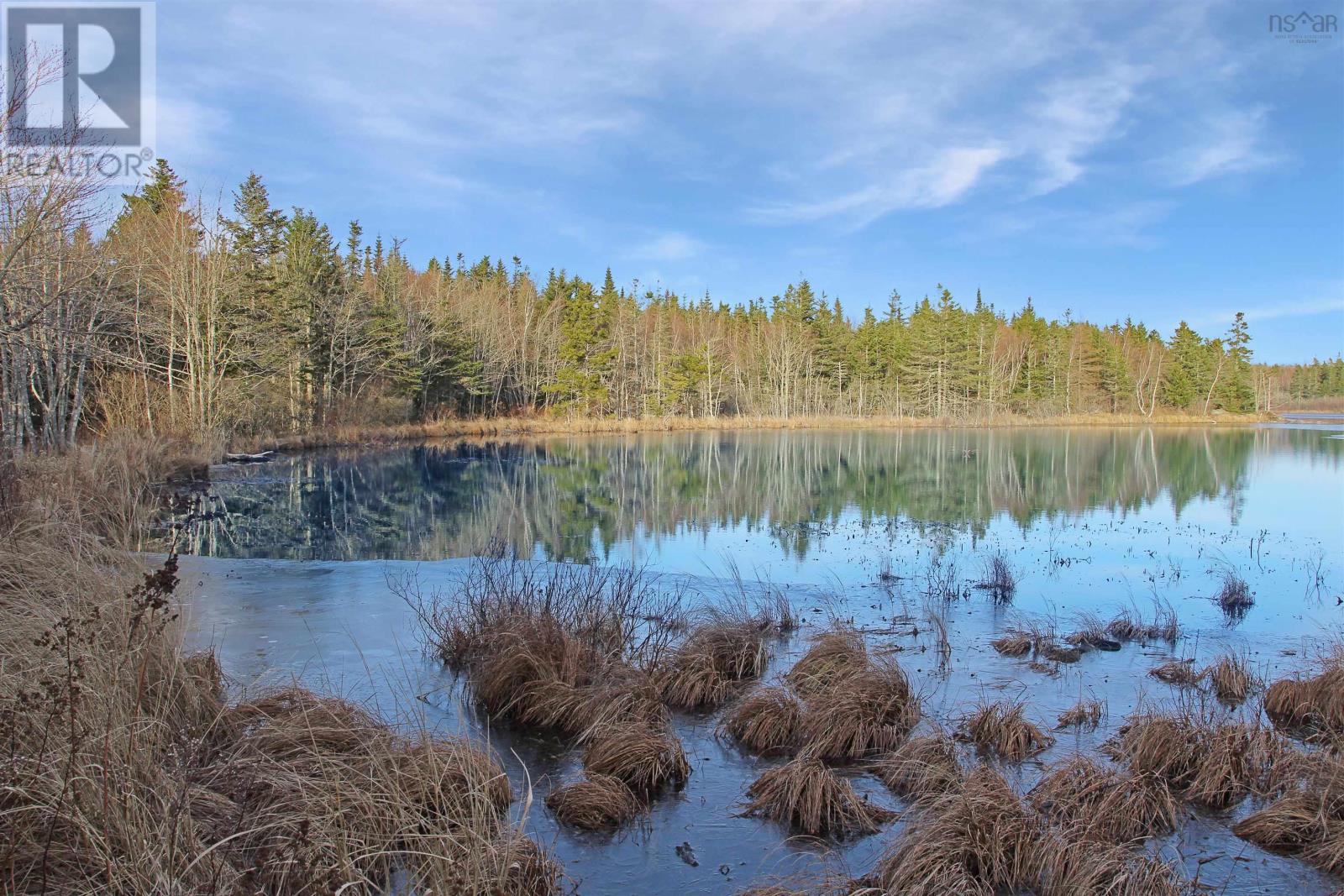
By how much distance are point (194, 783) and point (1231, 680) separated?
26.8 feet

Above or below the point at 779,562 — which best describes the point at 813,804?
below

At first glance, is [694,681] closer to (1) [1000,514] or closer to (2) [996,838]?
(2) [996,838]

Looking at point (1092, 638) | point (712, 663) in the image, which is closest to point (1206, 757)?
point (1092, 638)

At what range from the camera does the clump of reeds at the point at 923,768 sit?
17.3ft

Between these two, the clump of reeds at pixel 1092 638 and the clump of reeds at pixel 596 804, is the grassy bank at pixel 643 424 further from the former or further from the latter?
the clump of reeds at pixel 596 804

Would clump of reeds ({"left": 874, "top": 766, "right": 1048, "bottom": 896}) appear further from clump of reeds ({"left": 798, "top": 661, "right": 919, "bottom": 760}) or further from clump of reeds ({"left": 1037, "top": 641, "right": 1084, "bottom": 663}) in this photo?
clump of reeds ({"left": 1037, "top": 641, "right": 1084, "bottom": 663})

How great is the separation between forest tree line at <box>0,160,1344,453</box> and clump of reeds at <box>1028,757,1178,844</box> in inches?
493

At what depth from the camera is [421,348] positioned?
49969 millimetres

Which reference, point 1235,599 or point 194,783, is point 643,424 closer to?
point 1235,599

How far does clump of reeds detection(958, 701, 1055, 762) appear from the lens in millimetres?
6062

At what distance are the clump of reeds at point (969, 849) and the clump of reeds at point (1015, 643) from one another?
4.21 m

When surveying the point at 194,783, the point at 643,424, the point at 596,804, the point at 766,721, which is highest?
the point at 643,424

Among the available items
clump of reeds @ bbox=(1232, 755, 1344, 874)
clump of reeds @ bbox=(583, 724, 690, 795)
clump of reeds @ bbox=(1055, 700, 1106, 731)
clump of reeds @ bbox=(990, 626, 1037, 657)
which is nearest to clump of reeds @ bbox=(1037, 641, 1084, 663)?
clump of reeds @ bbox=(990, 626, 1037, 657)

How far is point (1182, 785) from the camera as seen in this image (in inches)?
220
